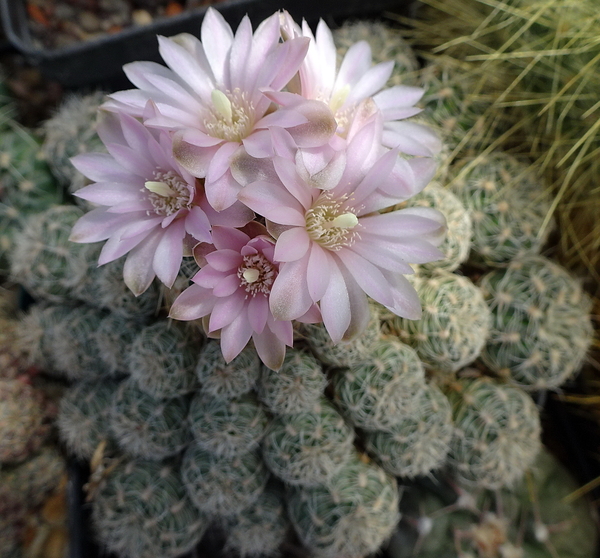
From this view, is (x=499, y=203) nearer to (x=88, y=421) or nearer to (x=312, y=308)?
(x=312, y=308)

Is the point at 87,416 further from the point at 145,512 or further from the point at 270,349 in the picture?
the point at 270,349

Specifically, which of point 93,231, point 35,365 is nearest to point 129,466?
point 35,365

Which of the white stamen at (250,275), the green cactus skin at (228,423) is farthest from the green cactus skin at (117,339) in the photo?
the white stamen at (250,275)

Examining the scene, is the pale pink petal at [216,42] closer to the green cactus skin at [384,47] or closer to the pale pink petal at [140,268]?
the pale pink petal at [140,268]

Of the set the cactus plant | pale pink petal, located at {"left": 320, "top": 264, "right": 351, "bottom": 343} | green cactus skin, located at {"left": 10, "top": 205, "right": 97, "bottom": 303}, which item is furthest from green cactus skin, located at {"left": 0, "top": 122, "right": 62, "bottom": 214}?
pale pink petal, located at {"left": 320, "top": 264, "right": 351, "bottom": 343}

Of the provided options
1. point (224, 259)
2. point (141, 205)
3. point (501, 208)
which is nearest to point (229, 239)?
point (224, 259)

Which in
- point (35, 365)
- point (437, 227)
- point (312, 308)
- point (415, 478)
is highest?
point (437, 227)
